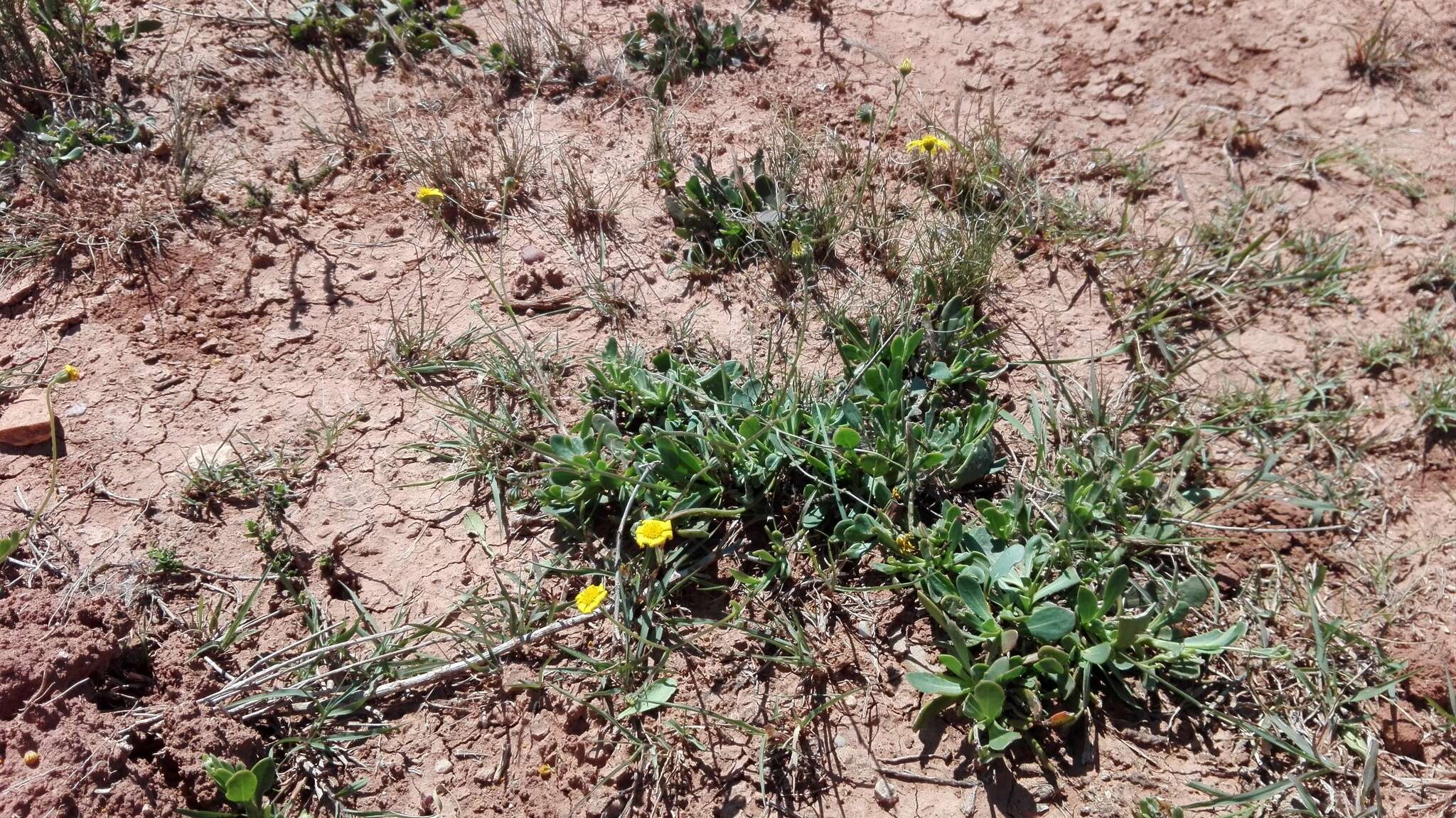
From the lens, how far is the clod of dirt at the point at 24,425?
8.32 ft

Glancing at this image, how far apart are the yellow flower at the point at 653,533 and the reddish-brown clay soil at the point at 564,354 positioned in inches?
11.4

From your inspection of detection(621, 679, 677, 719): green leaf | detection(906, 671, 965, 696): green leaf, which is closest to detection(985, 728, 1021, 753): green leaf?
detection(906, 671, 965, 696): green leaf

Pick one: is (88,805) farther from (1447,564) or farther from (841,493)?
(1447,564)

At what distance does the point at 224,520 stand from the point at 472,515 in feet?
2.16

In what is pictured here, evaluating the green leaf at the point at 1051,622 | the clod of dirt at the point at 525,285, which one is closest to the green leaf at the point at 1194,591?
the green leaf at the point at 1051,622

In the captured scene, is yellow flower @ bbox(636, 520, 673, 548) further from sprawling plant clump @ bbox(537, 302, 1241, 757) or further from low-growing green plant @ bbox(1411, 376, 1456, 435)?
low-growing green plant @ bbox(1411, 376, 1456, 435)

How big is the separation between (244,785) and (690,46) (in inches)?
113

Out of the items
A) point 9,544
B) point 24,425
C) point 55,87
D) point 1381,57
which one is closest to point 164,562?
point 9,544

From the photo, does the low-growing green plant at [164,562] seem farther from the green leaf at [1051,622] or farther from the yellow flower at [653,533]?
the green leaf at [1051,622]

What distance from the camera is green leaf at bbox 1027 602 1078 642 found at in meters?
2.12

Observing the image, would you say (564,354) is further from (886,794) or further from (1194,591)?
(1194,591)

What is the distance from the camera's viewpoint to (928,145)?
9.71 ft

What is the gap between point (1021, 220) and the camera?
122 inches

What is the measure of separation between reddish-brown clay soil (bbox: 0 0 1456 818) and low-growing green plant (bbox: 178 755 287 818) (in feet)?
0.14
